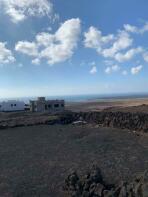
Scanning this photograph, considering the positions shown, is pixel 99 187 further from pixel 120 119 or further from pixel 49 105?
pixel 49 105

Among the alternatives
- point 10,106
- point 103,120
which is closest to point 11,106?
point 10,106

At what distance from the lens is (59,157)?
106 ft

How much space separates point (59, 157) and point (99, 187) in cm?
1297

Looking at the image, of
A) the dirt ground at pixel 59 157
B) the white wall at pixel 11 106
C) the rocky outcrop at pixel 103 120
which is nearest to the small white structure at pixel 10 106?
the white wall at pixel 11 106

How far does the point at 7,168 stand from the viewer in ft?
94.7

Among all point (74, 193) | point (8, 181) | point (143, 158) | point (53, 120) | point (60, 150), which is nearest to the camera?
point (74, 193)

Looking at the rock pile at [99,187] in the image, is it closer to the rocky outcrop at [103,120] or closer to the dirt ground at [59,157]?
the dirt ground at [59,157]

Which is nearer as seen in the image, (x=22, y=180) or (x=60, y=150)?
(x=22, y=180)

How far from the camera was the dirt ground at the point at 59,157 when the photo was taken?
24.1m

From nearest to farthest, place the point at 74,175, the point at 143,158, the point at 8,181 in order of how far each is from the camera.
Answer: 1. the point at 74,175
2. the point at 8,181
3. the point at 143,158

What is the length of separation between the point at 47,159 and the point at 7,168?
14.0ft

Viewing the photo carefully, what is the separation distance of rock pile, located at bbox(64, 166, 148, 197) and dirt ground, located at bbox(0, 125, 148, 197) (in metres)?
1.24

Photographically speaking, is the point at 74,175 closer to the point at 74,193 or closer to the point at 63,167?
the point at 74,193

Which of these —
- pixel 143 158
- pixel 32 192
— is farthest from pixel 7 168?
pixel 143 158
